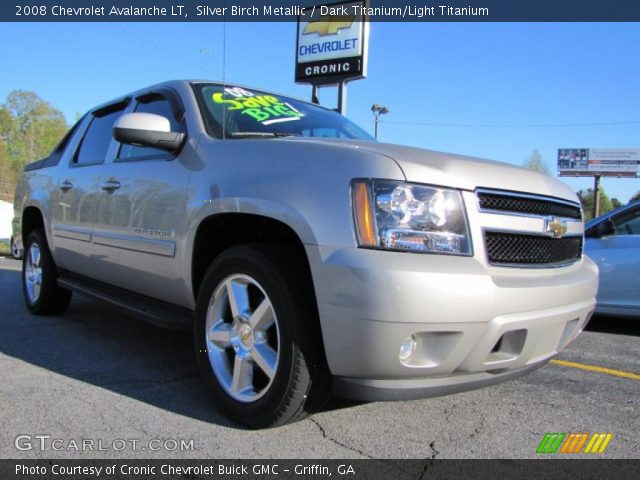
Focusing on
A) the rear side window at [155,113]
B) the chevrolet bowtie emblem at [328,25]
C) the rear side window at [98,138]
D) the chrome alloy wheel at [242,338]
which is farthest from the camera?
the chevrolet bowtie emblem at [328,25]

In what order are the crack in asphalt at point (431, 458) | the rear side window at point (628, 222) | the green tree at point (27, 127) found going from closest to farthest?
the crack in asphalt at point (431, 458) < the rear side window at point (628, 222) < the green tree at point (27, 127)

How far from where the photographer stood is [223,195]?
271 centimetres

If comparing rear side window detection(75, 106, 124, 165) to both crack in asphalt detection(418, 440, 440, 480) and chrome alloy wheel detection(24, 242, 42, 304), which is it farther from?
crack in asphalt detection(418, 440, 440, 480)

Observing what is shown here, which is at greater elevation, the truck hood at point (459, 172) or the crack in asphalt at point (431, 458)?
the truck hood at point (459, 172)

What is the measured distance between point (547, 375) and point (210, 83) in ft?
9.79

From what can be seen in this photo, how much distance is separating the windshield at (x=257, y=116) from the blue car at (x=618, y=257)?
10.0 ft

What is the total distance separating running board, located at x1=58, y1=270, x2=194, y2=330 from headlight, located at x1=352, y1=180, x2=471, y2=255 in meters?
1.40

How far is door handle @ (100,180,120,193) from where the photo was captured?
3610mm

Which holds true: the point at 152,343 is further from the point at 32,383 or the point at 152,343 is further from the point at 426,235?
the point at 426,235

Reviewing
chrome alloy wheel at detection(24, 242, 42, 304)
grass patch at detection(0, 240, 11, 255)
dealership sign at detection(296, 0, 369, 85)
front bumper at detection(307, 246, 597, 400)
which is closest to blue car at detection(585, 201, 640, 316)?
front bumper at detection(307, 246, 597, 400)

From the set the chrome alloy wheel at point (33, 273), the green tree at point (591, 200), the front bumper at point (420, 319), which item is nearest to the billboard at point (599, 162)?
the green tree at point (591, 200)

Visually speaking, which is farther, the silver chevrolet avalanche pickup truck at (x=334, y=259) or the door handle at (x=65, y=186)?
the door handle at (x=65, y=186)

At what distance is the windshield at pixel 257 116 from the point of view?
3150 millimetres

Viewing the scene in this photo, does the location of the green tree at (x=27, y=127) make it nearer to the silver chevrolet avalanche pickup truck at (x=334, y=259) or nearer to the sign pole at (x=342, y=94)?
the sign pole at (x=342, y=94)
